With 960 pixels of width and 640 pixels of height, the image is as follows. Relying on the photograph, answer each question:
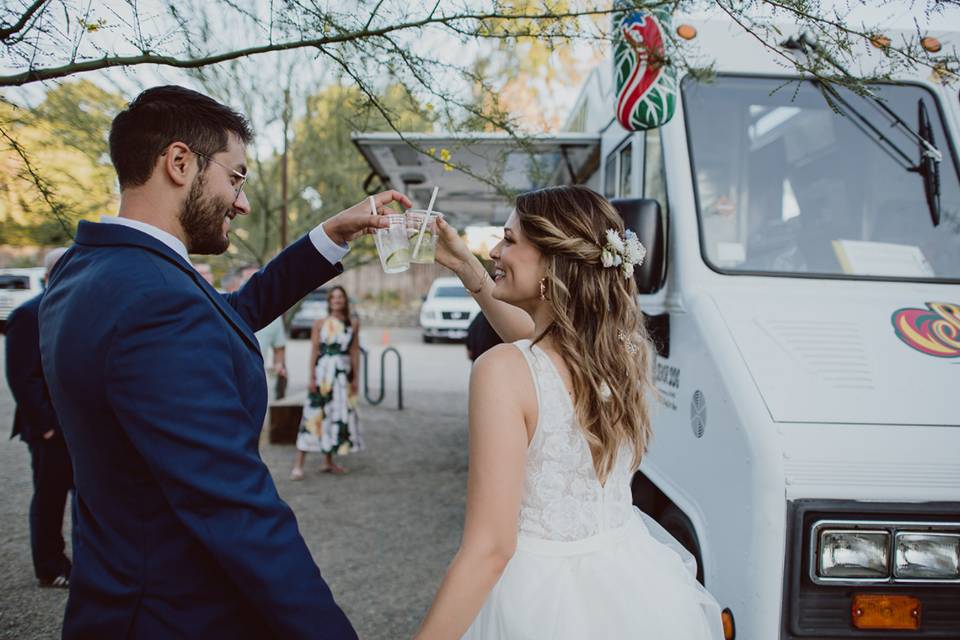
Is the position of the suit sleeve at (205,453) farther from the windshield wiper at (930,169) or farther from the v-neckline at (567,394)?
the windshield wiper at (930,169)

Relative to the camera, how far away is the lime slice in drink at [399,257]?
2.14m

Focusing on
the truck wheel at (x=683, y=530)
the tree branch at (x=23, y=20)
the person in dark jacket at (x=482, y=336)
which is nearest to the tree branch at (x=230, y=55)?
the tree branch at (x=23, y=20)

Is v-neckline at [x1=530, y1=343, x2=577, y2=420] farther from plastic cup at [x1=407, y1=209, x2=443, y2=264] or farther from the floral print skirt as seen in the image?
the floral print skirt

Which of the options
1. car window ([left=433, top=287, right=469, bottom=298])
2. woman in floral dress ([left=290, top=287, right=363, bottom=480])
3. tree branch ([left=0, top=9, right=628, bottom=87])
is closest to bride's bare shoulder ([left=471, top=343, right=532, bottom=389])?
tree branch ([left=0, top=9, right=628, bottom=87])

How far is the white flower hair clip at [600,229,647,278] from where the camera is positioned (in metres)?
1.76

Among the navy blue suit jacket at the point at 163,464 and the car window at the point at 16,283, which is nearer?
the navy blue suit jacket at the point at 163,464

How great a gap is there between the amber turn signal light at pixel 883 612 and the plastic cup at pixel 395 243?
171cm

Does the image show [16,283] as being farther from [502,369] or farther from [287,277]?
[502,369]

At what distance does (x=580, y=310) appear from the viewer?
179cm

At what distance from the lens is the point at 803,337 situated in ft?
7.73

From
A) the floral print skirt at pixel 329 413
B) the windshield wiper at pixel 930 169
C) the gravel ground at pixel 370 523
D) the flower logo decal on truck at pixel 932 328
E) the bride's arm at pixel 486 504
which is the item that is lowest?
the gravel ground at pixel 370 523

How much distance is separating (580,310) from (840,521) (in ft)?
3.28

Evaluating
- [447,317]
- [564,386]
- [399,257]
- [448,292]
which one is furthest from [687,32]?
[448,292]

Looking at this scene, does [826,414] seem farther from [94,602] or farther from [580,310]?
[94,602]
